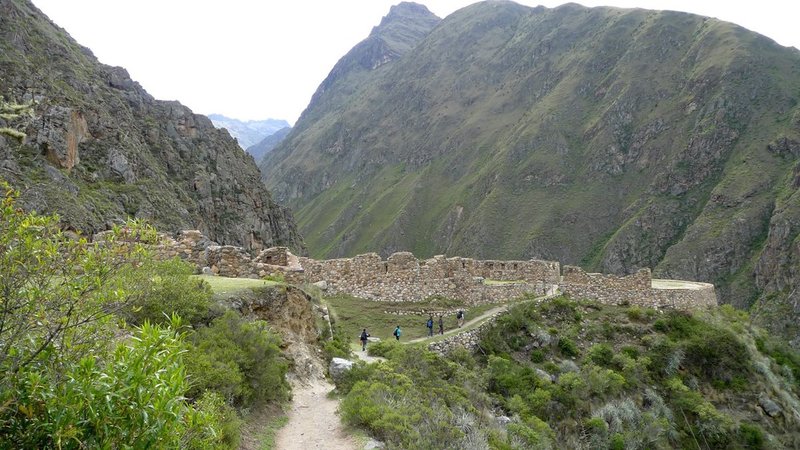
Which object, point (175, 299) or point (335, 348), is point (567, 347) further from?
point (175, 299)

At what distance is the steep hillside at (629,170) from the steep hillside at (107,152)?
76619 mm

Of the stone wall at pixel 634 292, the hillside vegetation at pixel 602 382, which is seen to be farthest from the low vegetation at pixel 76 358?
the stone wall at pixel 634 292

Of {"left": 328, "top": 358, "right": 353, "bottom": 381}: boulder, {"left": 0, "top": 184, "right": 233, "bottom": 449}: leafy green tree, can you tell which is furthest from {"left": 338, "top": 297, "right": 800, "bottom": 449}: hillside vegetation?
{"left": 0, "top": 184, "right": 233, "bottom": 449}: leafy green tree

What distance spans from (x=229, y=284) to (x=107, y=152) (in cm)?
4213

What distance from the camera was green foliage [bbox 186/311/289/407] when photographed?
872 centimetres

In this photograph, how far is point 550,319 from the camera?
23219 millimetres

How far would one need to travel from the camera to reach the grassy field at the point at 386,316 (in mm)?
21594

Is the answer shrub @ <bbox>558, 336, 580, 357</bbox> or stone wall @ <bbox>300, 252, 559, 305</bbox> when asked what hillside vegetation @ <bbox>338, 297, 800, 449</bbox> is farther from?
stone wall @ <bbox>300, 252, 559, 305</bbox>

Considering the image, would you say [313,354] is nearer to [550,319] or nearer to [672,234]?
[550,319]

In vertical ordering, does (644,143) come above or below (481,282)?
above

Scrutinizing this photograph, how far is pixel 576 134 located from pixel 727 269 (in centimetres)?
6338

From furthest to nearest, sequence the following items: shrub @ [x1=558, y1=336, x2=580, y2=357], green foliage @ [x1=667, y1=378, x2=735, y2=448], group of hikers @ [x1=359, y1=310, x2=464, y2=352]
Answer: shrub @ [x1=558, y1=336, x2=580, y2=357]
green foliage @ [x1=667, y1=378, x2=735, y2=448]
group of hikers @ [x1=359, y1=310, x2=464, y2=352]

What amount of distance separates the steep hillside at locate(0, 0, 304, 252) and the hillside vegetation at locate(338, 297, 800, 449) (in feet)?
85.1

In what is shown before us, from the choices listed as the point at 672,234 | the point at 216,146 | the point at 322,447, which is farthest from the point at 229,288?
the point at 672,234
